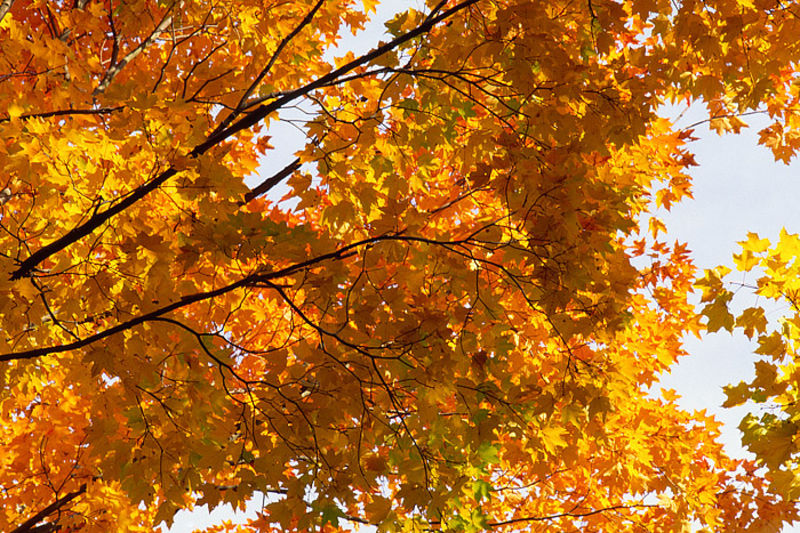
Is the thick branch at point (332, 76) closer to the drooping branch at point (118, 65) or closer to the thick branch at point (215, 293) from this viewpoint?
the thick branch at point (215, 293)

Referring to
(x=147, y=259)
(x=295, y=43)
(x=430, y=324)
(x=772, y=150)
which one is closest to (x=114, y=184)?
(x=147, y=259)

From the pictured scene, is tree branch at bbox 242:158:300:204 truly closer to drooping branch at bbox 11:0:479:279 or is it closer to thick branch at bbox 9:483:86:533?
drooping branch at bbox 11:0:479:279

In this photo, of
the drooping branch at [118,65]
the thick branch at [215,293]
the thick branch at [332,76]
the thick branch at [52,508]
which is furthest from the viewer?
the thick branch at [52,508]

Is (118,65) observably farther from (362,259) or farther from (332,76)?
(362,259)

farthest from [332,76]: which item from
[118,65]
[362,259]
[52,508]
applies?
[52,508]

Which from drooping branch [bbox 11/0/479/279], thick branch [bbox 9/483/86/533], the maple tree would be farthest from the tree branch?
thick branch [bbox 9/483/86/533]

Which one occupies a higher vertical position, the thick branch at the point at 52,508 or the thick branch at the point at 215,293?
the thick branch at the point at 52,508

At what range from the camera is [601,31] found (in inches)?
136

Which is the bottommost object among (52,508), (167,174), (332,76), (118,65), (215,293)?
(215,293)

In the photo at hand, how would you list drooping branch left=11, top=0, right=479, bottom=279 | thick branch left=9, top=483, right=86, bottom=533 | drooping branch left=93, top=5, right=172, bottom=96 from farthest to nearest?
thick branch left=9, top=483, right=86, bottom=533 → drooping branch left=93, top=5, right=172, bottom=96 → drooping branch left=11, top=0, right=479, bottom=279

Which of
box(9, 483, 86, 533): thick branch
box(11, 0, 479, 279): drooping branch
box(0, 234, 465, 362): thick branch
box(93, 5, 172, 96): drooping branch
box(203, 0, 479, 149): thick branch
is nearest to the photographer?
box(0, 234, 465, 362): thick branch

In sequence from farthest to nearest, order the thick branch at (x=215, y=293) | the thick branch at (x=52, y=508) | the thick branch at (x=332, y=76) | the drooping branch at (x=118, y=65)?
1. the thick branch at (x=52, y=508)
2. the drooping branch at (x=118, y=65)
3. the thick branch at (x=332, y=76)
4. the thick branch at (x=215, y=293)

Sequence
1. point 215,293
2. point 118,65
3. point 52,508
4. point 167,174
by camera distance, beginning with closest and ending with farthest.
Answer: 1. point 215,293
2. point 167,174
3. point 118,65
4. point 52,508

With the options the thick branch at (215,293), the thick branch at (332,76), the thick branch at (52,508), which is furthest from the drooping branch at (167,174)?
the thick branch at (52,508)
